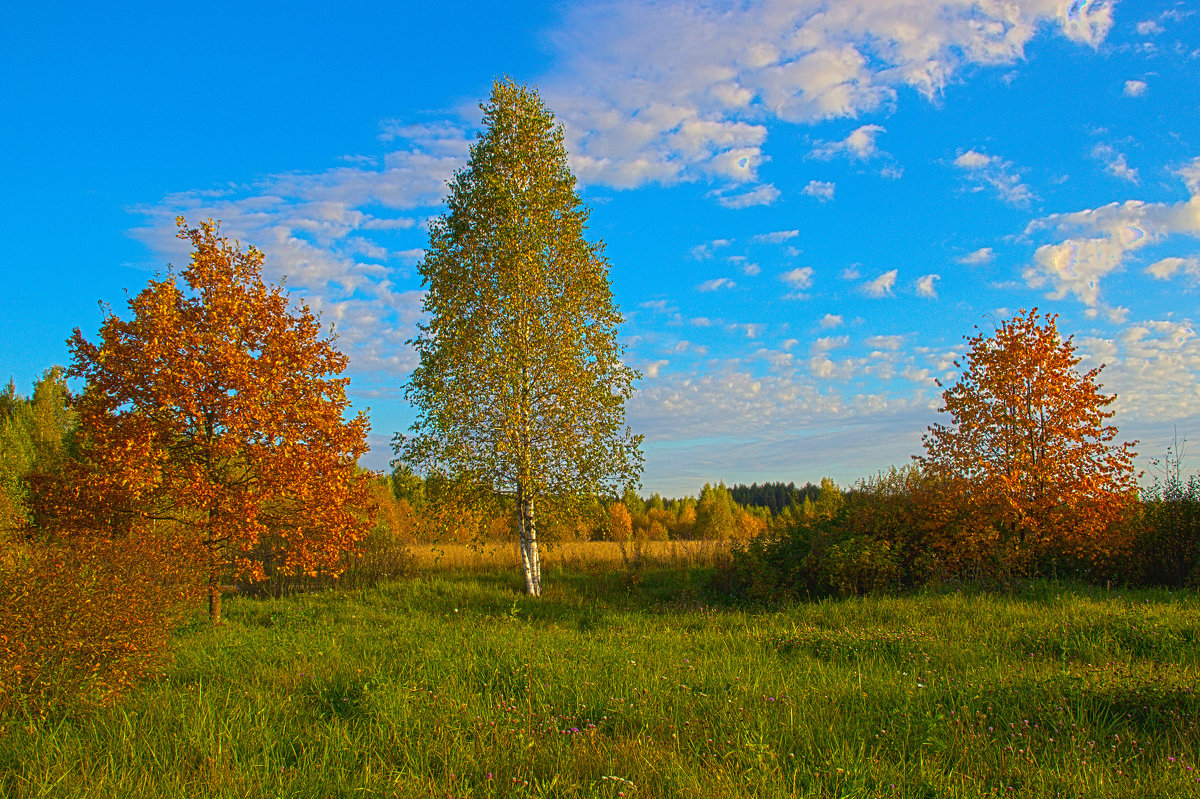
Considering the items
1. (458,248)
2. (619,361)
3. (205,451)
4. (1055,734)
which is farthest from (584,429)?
(1055,734)

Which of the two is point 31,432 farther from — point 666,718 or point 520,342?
point 666,718

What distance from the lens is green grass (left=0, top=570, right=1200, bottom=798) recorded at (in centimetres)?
433

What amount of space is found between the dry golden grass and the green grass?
1107 cm

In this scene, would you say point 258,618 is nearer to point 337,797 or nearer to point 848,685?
point 337,797

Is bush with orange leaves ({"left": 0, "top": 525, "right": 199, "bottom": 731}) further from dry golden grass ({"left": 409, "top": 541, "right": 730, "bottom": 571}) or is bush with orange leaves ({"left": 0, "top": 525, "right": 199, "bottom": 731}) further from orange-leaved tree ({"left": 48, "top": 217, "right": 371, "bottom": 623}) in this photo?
dry golden grass ({"left": 409, "top": 541, "right": 730, "bottom": 571})

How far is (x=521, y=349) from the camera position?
1593 cm

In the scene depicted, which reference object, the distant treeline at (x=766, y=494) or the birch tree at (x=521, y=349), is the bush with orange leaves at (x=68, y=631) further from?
the distant treeline at (x=766, y=494)

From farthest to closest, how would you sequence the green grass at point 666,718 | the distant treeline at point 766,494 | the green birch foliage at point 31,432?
the distant treeline at point 766,494, the green birch foliage at point 31,432, the green grass at point 666,718

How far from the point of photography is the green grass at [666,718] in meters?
4.33

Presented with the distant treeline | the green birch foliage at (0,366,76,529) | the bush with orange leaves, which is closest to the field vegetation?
the bush with orange leaves

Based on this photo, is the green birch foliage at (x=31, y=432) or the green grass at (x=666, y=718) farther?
the green birch foliage at (x=31, y=432)

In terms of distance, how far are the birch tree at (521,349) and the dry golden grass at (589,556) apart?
A: 4.56 meters

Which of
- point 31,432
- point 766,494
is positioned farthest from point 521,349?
point 766,494

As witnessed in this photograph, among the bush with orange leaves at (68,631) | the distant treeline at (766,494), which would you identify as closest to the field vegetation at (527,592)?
the bush with orange leaves at (68,631)
